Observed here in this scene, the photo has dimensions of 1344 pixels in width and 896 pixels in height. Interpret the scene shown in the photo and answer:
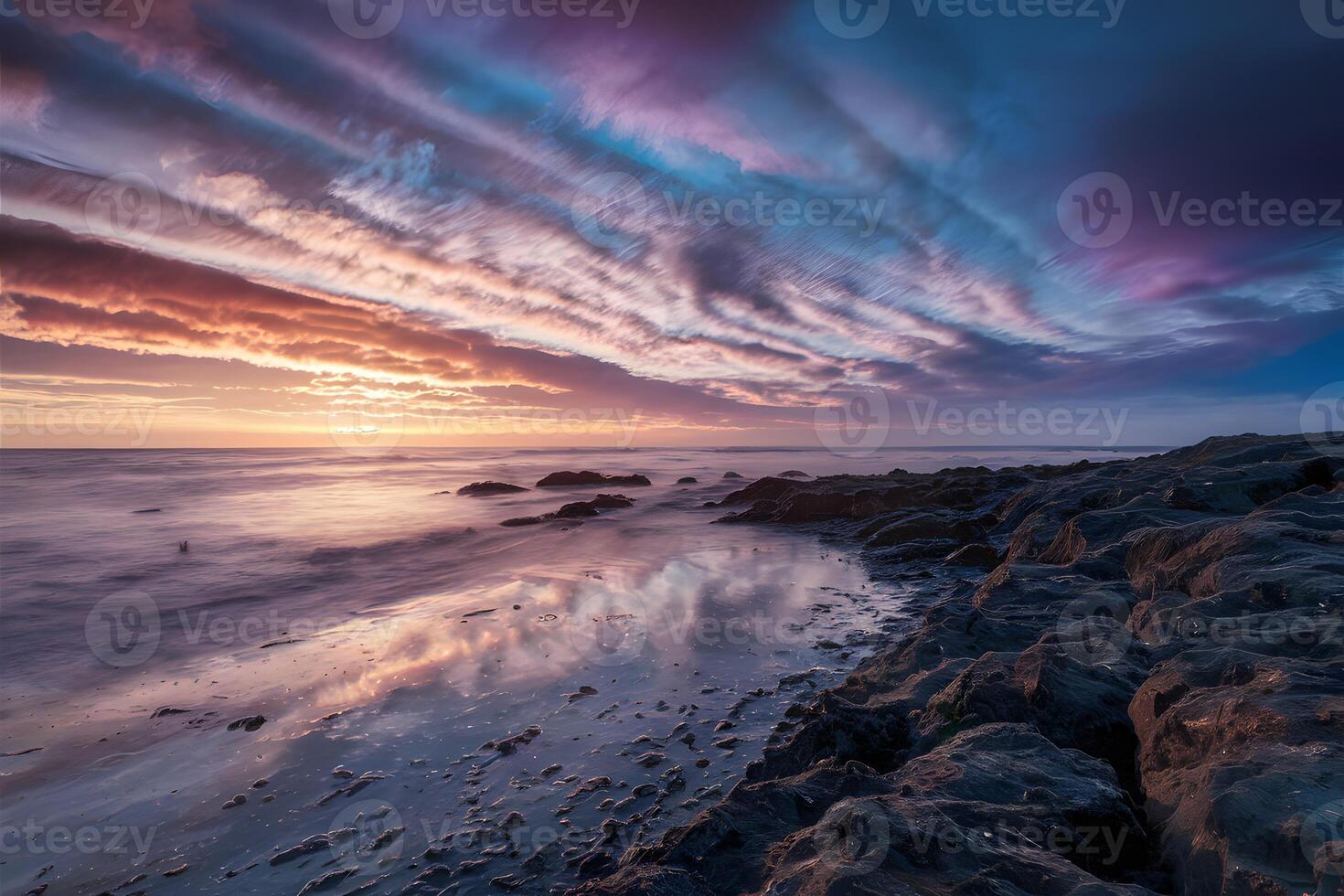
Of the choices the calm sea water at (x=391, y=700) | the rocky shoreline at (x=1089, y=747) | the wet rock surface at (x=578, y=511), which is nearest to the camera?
the rocky shoreline at (x=1089, y=747)

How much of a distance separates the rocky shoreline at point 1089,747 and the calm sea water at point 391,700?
1.19 m

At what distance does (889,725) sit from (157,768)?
7.50 meters

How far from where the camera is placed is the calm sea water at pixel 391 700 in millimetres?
4473

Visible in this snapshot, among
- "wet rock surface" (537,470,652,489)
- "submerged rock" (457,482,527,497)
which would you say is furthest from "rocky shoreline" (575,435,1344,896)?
"wet rock surface" (537,470,652,489)

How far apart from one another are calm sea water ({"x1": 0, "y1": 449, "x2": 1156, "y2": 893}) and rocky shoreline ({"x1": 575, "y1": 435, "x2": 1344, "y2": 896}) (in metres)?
1.19

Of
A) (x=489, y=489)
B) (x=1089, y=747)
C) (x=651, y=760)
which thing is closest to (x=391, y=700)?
(x=651, y=760)

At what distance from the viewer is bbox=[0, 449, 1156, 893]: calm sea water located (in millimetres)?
4473

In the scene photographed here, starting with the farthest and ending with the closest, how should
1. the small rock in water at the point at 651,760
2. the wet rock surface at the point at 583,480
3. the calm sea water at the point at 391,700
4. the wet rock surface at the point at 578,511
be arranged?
the wet rock surface at the point at 583,480 < the wet rock surface at the point at 578,511 < the small rock in water at the point at 651,760 < the calm sea water at the point at 391,700

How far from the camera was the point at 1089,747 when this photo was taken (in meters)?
4.11

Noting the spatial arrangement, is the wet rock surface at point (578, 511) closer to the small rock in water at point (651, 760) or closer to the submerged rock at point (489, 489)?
the submerged rock at point (489, 489)

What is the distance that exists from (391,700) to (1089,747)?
290 inches

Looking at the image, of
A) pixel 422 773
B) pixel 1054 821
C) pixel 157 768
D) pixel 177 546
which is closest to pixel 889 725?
pixel 1054 821

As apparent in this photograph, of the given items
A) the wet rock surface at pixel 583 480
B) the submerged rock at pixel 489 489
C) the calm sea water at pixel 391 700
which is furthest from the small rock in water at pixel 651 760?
the wet rock surface at pixel 583 480

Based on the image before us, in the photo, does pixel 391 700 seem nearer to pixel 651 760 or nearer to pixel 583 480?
pixel 651 760
